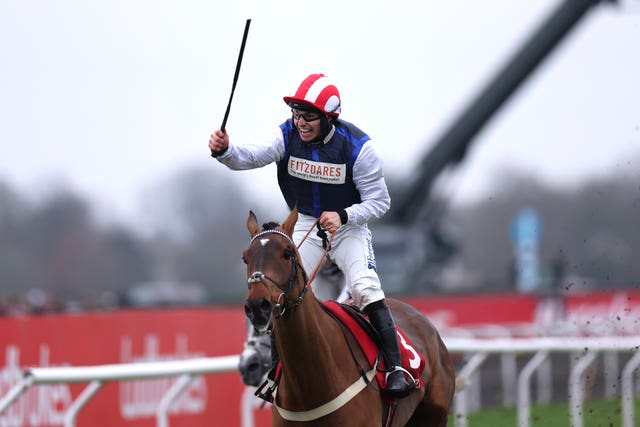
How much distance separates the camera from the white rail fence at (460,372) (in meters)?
6.89

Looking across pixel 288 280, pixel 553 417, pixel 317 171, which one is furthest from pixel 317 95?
pixel 553 417

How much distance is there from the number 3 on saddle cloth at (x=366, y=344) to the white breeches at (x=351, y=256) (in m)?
0.09

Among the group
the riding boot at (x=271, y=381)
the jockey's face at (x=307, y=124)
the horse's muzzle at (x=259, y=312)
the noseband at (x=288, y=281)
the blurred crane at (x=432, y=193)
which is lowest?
the riding boot at (x=271, y=381)

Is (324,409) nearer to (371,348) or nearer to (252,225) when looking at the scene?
(371,348)

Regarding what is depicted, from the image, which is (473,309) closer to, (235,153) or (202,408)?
(202,408)

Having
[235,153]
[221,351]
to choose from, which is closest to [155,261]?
[221,351]

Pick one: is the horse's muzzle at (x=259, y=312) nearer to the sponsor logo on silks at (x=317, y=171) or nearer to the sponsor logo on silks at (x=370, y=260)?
the sponsor logo on silks at (x=317, y=171)

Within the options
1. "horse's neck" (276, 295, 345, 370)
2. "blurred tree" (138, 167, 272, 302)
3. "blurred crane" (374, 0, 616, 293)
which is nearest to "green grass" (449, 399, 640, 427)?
"horse's neck" (276, 295, 345, 370)

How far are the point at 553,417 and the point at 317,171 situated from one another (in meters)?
7.33

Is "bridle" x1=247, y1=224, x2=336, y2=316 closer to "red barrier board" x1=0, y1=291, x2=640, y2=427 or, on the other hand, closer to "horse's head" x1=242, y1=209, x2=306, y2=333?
"horse's head" x1=242, y1=209, x2=306, y2=333

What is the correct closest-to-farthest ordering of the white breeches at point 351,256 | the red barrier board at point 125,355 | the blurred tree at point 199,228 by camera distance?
1. the white breeches at point 351,256
2. the red barrier board at point 125,355
3. the blurred tree at point 199,228

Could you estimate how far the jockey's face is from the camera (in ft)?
20.4

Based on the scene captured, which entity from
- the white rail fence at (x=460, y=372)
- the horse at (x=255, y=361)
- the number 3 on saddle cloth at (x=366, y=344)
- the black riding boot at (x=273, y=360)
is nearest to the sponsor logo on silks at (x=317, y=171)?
the number 3 on saddle cloth at (x=366, y=344)

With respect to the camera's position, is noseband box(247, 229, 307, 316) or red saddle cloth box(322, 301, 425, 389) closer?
noseband box(247, 229, 307, 316)
